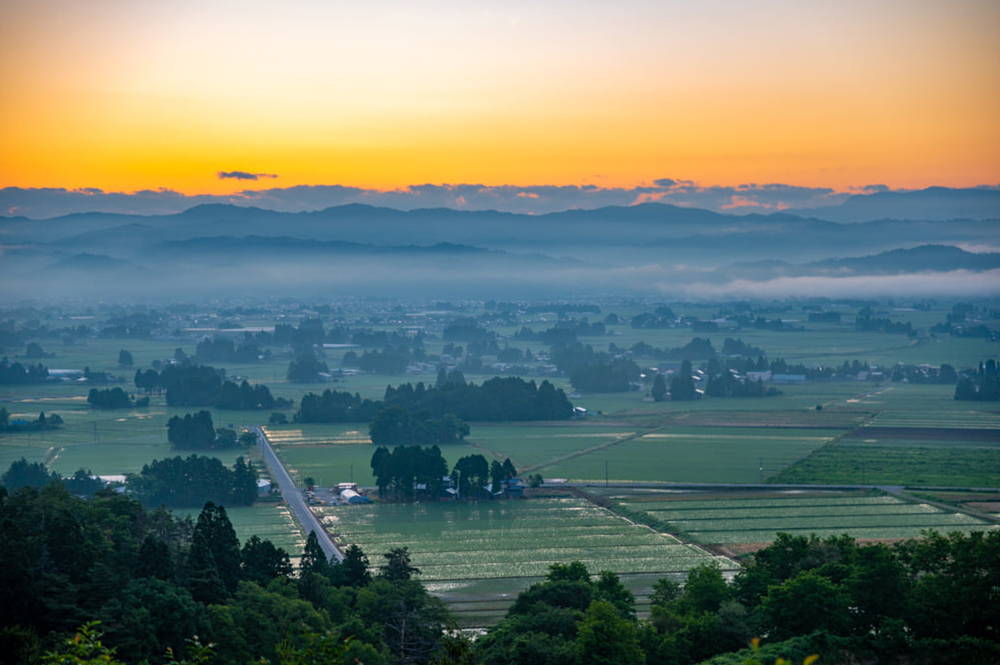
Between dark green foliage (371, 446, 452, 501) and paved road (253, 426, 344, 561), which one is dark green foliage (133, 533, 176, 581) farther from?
dark green foliage (371, 446, 452, 501)

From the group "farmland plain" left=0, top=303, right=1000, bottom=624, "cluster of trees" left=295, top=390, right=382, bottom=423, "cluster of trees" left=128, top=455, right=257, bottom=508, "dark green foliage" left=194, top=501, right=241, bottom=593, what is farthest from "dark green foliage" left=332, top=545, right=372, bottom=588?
"cluster of trees" left=295, top=390, right=382, bottom=423

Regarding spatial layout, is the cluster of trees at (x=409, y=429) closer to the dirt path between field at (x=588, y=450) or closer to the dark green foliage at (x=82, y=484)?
the dirt path between field at (x=588, y=450)

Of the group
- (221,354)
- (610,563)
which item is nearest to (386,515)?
(610,563)

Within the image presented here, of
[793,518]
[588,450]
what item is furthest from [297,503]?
[793,518]

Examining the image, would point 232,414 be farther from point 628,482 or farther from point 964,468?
point 964,468

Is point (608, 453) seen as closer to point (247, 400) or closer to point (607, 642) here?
point (247, 400)

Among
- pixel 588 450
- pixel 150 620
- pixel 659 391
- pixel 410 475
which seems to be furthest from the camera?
pixel 659 391
